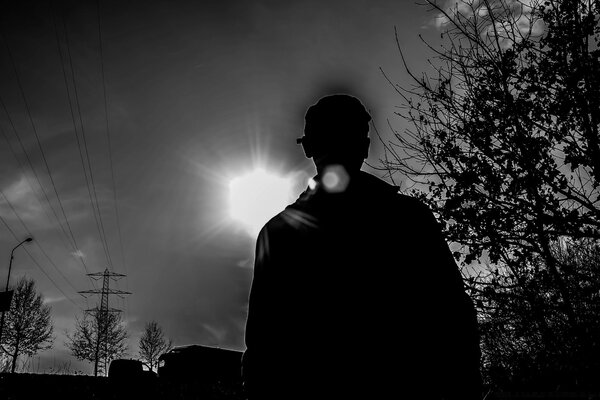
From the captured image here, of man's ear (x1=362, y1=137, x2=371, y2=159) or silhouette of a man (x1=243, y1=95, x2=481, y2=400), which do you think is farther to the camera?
man's ear (x1=362, y1=137, x2=371, y2=159)

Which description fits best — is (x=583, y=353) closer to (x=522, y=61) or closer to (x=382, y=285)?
(x=522, y=61)

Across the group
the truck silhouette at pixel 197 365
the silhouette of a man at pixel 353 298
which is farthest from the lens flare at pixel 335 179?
the truck silhouette at pixel 197 365

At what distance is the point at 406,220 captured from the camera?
4.38 ft

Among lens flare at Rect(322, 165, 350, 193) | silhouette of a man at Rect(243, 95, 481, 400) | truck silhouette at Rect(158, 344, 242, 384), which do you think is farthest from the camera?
truck silhouette at Rect(158, 344, 242, 384)

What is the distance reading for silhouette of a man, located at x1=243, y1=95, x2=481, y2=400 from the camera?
121 centimetres

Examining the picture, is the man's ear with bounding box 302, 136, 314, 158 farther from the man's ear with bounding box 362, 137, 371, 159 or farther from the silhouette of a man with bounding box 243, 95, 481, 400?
the man's ear with bounding box 362, 137, 371, 159

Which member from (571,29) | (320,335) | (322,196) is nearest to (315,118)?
(322,196)

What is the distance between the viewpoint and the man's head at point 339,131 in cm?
146

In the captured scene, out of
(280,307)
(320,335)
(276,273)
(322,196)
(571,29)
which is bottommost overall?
(320,335)

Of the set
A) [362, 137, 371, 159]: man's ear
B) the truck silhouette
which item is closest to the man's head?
[362, 137, 371, 159]: man's ear

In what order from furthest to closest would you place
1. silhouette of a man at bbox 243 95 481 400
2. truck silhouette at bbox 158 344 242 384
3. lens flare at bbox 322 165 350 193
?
truck silhouette at bbox 158 344 242 384
lens flare at bbox 322 165 350 193
silhouette of a man at bbox 243 95 481 400

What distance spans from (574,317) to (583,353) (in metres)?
0.58

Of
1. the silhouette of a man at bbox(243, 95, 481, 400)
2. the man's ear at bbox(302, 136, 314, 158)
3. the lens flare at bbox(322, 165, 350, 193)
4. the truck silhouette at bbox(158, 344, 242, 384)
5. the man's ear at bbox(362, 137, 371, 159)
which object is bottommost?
the silhouette of a man at bbox(243, 95, 481, 400)

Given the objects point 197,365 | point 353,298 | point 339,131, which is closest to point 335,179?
point 339,131
